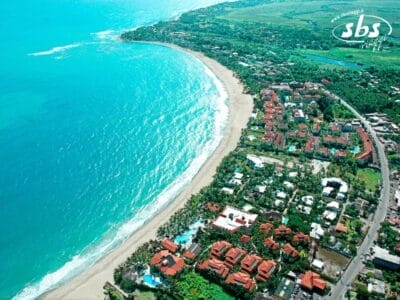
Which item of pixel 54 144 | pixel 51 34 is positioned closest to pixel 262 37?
pixel 51 34

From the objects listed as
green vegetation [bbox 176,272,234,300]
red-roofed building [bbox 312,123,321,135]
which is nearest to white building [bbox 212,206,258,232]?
green vegetation [bbox 176,272,234,300]

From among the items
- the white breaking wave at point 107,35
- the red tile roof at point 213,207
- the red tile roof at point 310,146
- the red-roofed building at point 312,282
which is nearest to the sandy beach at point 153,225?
the red tile roof at point 213,207

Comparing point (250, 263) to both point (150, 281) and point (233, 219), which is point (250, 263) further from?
point (150, 281)

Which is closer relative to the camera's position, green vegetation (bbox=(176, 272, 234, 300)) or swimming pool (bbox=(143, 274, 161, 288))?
green vegetation (bbox=(176, 272, 234, 300))

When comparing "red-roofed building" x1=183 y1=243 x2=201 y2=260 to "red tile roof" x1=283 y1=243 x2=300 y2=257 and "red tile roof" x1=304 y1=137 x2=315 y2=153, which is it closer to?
"red tile roof" x1=283 y1=243 x2=300 y2=257

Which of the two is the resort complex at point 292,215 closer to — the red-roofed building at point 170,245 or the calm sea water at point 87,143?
the red-roofed building at point 170,245

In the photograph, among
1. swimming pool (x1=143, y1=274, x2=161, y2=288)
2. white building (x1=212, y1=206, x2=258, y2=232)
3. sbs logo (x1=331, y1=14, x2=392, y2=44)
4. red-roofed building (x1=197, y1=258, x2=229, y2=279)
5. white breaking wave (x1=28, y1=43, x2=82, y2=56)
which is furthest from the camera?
sbs logo (x1=331, y1=14, x2=392, y2=44)
